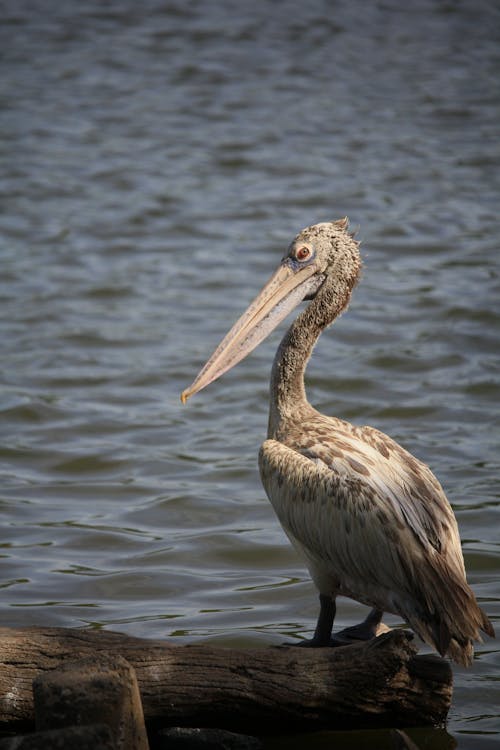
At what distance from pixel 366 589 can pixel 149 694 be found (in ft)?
3.23

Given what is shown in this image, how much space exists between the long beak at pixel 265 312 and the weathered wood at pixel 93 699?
2.21 metres

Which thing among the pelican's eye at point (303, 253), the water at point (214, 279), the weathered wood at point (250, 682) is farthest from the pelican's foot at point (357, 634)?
the pelican's eye at point (303, 253)

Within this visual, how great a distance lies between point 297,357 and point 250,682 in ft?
6.13

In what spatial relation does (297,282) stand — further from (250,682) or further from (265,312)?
(250,682)

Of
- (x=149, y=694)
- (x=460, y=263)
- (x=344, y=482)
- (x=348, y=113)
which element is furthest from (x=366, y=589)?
(x=348, y=113)

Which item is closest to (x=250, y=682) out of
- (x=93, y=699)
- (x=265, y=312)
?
(x=93, y=699)

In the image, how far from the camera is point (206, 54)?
17.9m

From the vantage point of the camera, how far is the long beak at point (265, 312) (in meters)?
5.48

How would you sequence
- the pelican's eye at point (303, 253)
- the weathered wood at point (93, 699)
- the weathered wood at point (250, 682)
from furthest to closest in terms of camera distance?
the pelican's eye at point (303, 253), the weathered wood at point (250, 682), the weathered wood at point (93, 699)

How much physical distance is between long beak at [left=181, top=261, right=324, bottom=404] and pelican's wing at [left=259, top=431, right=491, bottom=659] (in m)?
0.82

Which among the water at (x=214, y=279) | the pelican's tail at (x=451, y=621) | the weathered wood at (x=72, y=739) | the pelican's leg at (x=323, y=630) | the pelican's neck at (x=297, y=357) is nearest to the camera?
the weathered wood at (x=72, y=739)

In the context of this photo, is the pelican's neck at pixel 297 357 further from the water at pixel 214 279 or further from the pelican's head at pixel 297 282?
the water at pixel 214 279

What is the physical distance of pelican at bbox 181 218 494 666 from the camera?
4098 millimetres

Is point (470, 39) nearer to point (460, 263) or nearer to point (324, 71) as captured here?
point (324, 71)
